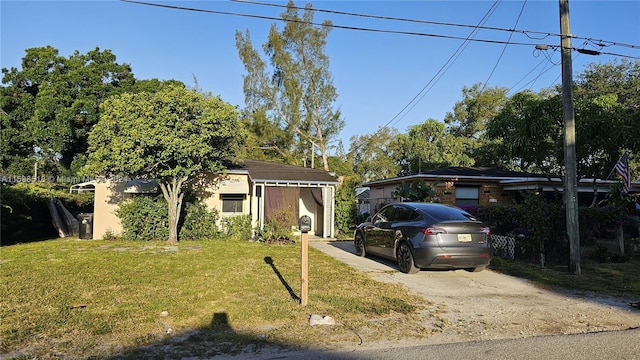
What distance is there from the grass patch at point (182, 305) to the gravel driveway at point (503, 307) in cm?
46

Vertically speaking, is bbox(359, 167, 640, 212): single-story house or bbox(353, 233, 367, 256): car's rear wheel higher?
bbox(359, 167, 640, 212): single-story house

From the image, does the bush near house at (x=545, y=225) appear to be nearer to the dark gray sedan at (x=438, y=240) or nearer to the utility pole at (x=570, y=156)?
the utility pole at (x=570, y=156)

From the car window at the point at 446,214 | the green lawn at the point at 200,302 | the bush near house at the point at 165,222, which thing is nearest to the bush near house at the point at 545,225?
the green lawn at the point at 200,302

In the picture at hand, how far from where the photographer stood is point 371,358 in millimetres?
4113

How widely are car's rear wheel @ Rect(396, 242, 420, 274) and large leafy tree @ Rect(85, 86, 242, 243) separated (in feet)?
23.0

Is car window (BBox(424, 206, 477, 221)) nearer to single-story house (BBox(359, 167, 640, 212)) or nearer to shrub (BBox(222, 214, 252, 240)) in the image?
shrub (BBox(222, 214, 252, 240))

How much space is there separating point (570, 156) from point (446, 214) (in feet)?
10.3

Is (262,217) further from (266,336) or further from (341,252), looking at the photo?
(266,336)

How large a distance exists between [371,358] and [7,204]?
1401 cm

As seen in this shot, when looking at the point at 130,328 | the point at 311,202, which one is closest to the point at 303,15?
the point at 311,202

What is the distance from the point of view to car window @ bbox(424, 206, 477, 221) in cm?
843

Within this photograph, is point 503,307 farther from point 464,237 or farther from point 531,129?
Result: point 531,129

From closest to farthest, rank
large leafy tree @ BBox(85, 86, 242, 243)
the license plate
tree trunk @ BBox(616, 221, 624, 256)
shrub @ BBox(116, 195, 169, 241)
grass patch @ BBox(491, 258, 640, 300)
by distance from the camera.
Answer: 1. grass patch @ BBox(491, 258, 640, 300)
2. the license plate
3. tree trunk @ BBox(616, 221, 624, 256)
4. large leafy tree @ BBox(85, 86, 242, 243)
5. shrub @ BBox(116, 195, 169, 241)

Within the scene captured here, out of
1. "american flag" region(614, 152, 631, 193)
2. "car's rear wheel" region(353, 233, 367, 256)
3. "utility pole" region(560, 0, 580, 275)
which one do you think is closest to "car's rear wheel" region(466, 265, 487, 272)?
"utility pole" region(560, 0, 580, 275)
